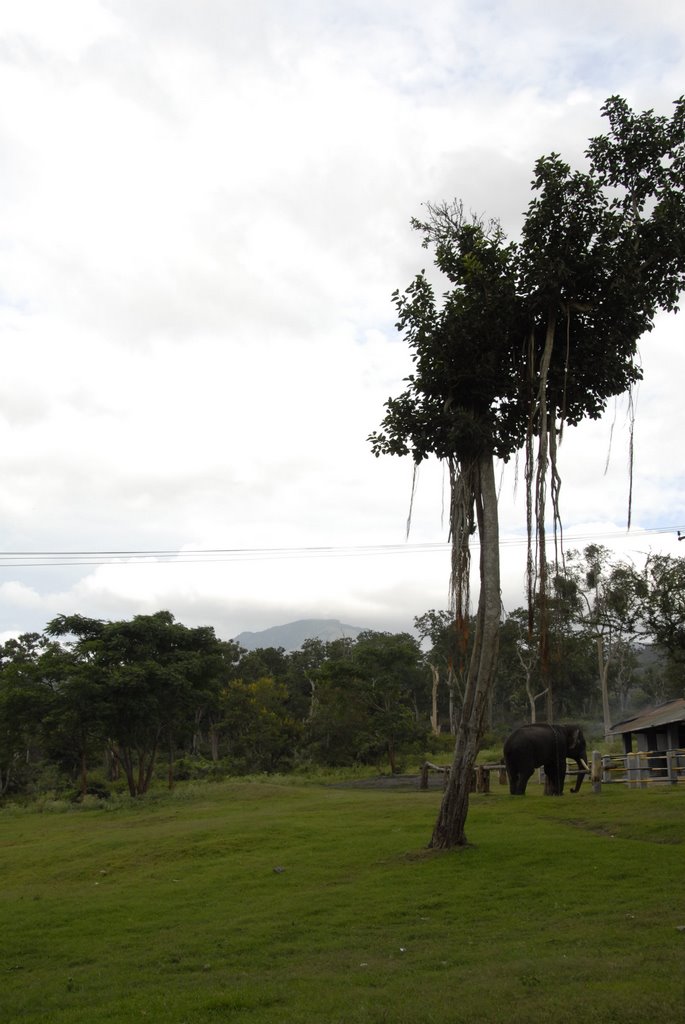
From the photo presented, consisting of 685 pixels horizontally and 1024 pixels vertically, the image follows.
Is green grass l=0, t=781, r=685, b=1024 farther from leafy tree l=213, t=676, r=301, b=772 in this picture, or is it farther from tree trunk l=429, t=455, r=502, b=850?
leafy tree l=213, t=676, r=301, b=772

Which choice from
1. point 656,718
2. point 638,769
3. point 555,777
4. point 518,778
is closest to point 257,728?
point 656,718

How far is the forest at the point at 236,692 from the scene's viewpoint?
119 ft

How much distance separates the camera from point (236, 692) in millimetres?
55219

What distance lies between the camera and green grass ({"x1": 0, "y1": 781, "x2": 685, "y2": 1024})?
8.10 metres

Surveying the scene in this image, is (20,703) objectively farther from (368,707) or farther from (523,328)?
(523,328)

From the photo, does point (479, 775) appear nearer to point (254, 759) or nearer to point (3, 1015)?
point (3, 1015)

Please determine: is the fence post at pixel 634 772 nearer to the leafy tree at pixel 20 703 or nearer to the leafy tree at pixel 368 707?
the leafy tree at pixel 368 707

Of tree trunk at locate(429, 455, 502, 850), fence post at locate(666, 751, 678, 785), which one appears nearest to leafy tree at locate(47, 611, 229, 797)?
fence post at locate(666, 751, 678, 785)

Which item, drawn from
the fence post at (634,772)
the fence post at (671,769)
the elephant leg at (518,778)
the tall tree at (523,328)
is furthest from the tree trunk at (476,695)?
the fence post at (634,772)

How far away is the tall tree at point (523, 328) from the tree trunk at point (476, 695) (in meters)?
0.03

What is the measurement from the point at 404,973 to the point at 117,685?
2872cm

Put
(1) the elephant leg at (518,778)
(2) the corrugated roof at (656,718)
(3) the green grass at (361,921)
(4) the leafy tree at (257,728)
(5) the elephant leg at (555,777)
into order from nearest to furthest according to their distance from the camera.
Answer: (3) the green grass at (361,921) < (5) the elephant leg at (555,777) < (1) the elephant leg at (518,778) < (2) the corrugated roof at (656,718) < (4) the leafy tree at (257,728)

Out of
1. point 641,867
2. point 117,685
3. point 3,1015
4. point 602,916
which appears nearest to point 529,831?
point 641,867

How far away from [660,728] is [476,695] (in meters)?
20.3
